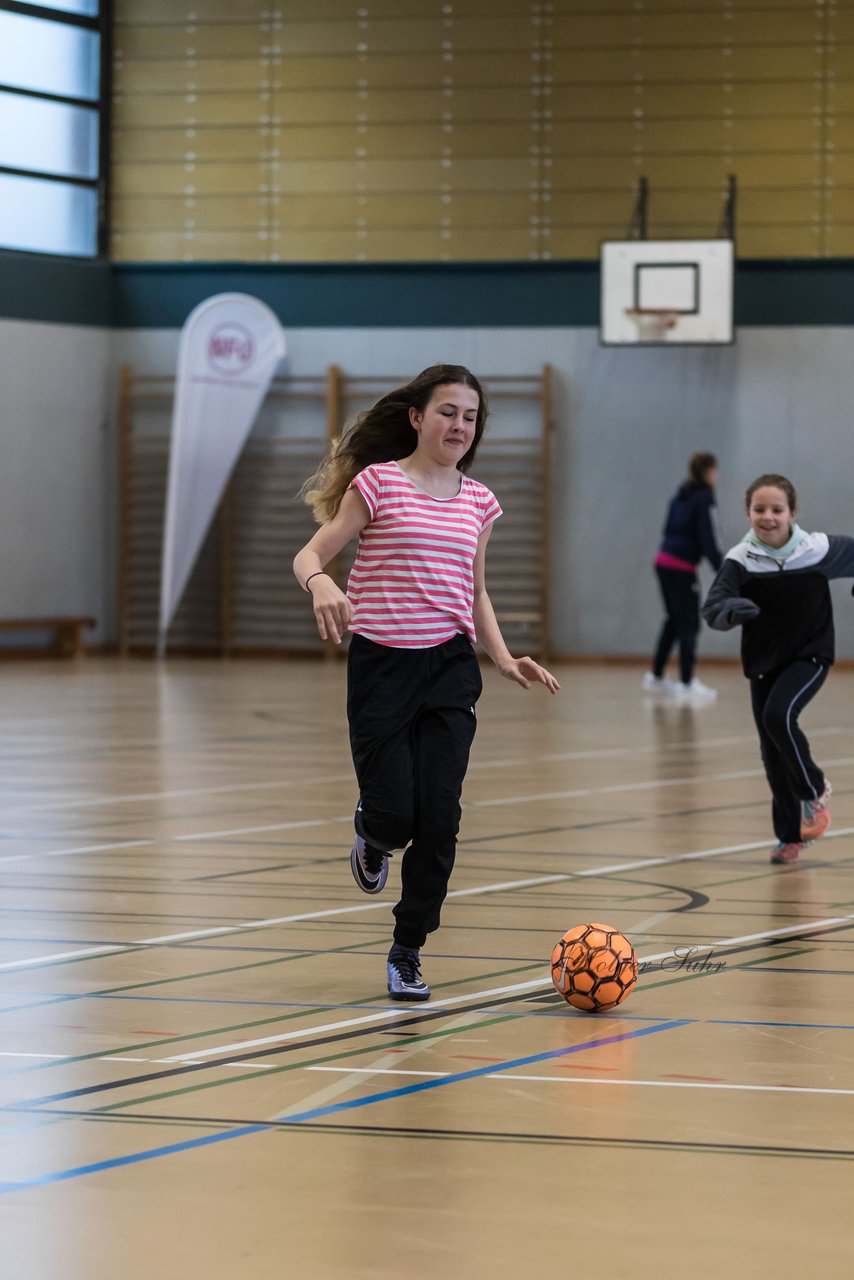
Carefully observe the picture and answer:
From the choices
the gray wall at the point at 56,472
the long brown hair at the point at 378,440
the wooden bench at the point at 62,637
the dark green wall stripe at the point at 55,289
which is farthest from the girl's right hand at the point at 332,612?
the wooden bench at the point at 62,637

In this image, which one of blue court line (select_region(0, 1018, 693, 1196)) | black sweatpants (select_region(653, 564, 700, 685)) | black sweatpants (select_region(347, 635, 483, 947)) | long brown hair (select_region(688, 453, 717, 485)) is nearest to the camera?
blue court line (select_region(0, 1018, 693, 1196))

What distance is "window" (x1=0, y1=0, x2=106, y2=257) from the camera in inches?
746

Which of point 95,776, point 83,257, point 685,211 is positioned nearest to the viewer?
point 95,776

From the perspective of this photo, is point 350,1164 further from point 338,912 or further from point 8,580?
point 8,580

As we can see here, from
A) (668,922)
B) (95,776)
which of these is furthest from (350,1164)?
(95,776)

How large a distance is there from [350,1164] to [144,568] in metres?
17.4

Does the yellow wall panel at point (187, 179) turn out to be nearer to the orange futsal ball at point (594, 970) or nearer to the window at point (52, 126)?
the window at point (52, 126)

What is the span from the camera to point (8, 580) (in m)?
19.1

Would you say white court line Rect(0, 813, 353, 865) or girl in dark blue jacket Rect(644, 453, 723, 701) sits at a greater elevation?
girl in dark blue jacket Rect(644, 453, 723, 701)

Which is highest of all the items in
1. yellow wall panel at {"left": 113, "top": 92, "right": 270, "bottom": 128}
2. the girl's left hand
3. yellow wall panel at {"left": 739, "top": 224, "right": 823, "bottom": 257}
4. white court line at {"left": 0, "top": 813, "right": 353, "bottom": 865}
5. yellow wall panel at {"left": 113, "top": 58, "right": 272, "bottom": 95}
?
yellow wall panel at {"left": 113, "top": 58, "right": 272, "bottom": 95}

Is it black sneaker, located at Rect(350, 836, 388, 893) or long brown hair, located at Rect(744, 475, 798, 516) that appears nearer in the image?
black sneaker, located at Rect(350, 836, 388, 893)

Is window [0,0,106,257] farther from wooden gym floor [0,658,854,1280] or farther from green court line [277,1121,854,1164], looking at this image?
green court line [277,1121,854,1164]

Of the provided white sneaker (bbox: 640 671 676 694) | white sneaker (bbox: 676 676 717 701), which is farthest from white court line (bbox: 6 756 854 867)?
white sneaker (bbox: 640 671 676 694)

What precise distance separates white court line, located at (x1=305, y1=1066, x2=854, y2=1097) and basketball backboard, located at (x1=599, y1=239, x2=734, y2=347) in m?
14.6
